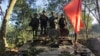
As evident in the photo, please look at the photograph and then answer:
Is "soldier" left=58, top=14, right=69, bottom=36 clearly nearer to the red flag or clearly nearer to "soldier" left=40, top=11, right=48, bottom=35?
"soldier" left=40, top=11, right=48, bottom=35

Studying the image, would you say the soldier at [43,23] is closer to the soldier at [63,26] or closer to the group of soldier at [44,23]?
the group of soldier at [44,23]

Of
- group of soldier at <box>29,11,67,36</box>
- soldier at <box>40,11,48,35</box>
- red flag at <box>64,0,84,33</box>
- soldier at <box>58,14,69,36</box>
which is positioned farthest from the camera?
soldier at <box>40,11,48,35</box>

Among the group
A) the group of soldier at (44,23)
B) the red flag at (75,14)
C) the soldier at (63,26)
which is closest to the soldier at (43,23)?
the group of soldier at (44,23)

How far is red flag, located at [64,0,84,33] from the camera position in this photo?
1393 cm

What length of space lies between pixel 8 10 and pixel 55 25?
12554mm

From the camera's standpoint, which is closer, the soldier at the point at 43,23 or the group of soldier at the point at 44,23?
the group of soldier at the point at 44,23

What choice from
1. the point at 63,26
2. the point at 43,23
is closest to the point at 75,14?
the point at 63,26

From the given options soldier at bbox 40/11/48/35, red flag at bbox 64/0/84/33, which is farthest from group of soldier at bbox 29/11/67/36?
red flag at bbox 64/0/84/33

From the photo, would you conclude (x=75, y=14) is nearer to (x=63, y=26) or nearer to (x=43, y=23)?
(x=63, y=26)

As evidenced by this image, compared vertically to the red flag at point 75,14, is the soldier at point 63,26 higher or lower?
lower

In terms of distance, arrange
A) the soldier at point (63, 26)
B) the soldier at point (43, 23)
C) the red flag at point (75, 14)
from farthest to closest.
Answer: the soldier at point (43, 23), the soldier at point (63, 26), the red flag at point (75, 14)

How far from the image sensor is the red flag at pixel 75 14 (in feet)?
45.7

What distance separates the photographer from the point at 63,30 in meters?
18.3

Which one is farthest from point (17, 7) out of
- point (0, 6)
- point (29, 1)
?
A: point (0, 6)
